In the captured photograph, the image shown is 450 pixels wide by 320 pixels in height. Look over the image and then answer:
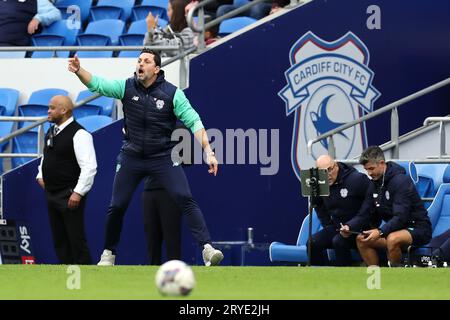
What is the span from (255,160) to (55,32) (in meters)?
4.35

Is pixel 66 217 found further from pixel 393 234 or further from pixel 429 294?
pixel 429 294

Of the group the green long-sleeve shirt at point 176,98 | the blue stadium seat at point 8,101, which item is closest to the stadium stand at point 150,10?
the blue stadium seat at point 8,101

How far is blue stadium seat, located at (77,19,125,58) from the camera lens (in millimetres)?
19141

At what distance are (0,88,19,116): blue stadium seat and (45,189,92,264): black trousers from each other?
308cm

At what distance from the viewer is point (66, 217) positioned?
14.8 m

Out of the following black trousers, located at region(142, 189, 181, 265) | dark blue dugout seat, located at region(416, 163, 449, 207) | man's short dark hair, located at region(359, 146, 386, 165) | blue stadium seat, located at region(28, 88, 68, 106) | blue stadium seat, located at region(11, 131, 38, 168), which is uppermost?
blue stadium seat, located at region(28, 88, 68, 106)

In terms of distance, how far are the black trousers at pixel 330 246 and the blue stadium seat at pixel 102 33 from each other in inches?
216

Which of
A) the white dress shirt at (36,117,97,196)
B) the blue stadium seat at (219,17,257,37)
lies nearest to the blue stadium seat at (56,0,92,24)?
the blue stadium seat at (219,17,257,37)

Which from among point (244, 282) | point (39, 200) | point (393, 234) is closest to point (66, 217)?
point (39, 200)

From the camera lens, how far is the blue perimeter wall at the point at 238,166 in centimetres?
1645

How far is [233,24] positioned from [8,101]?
10.4 feet

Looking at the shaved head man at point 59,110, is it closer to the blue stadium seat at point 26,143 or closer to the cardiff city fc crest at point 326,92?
the blue stadium seat at point 26,143

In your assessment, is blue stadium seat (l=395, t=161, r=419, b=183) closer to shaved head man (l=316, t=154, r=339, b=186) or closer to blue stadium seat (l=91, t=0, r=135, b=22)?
shaved head man (l=316, t=154, r=339, b=186)
